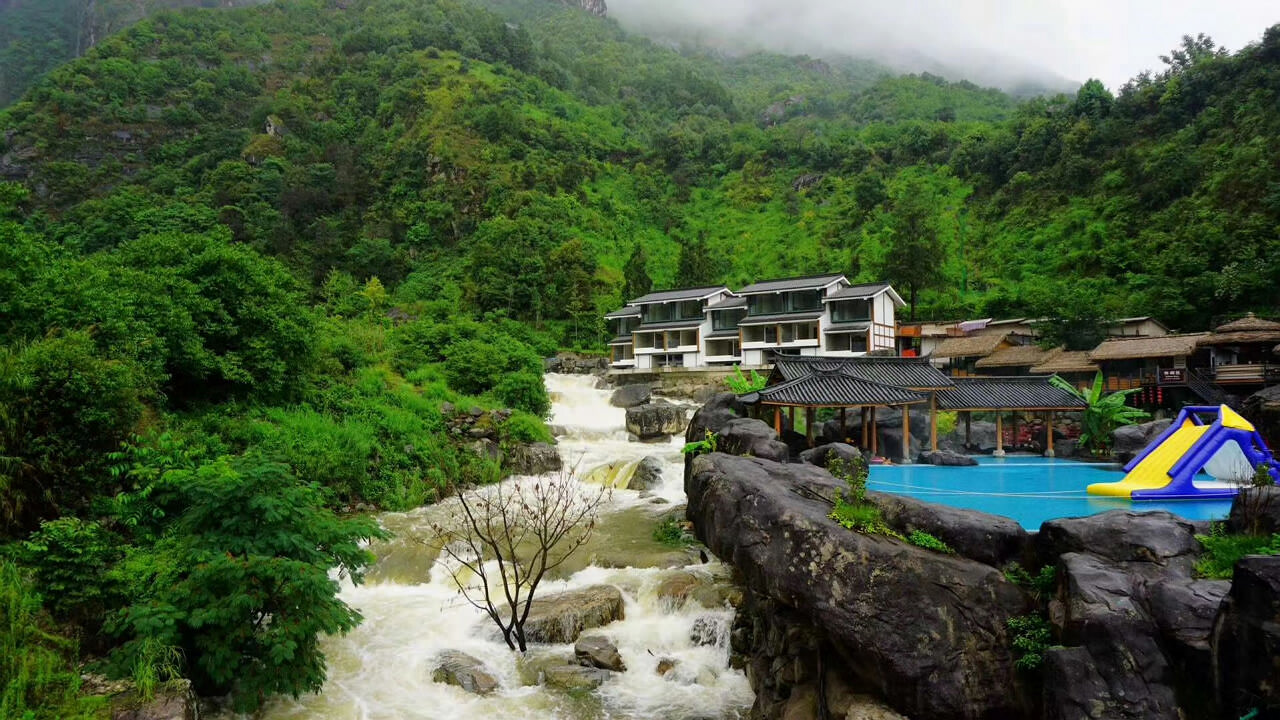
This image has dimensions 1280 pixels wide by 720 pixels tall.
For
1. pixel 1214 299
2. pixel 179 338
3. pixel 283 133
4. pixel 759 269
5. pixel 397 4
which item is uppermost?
pixel 397 4

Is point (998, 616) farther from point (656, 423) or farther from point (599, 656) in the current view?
point (656, 423)

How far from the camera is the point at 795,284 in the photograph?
4166cm

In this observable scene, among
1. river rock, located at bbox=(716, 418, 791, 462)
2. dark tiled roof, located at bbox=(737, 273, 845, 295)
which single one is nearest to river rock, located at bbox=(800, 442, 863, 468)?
river rock, located at bbox=(716, 418, 791, 462)

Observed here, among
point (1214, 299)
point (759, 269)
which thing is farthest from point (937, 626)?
point (759, 269)

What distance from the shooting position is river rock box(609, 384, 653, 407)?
35000 millimetres

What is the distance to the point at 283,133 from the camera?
70.5 meters

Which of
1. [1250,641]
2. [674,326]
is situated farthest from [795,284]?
[1250,641]

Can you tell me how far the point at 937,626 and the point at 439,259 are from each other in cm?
5601

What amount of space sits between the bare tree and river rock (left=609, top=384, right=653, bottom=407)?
15.0 meters

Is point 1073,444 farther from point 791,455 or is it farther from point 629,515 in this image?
point 629,515

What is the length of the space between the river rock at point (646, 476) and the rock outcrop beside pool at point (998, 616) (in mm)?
12206

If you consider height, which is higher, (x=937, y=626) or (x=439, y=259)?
(x=439, y=259)

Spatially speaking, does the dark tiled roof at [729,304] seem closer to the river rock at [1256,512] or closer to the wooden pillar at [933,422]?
the wooden pillar at [933,422]

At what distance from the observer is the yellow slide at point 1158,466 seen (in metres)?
13.2
